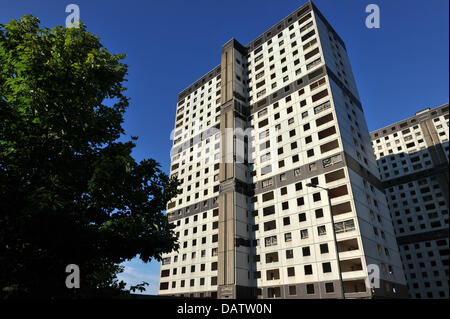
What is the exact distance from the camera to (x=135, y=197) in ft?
29.1

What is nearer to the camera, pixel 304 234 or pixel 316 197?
pixel 304 234

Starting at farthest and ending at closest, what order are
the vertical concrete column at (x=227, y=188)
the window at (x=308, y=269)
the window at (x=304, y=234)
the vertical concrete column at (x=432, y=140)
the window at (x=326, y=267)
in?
the vertical concrete column at (x=432, y=140) → the vertical concrete column at (x=227, y=188) → the window at (x=304, y=234) → the window at (x=308, y=269) → the window at (x=326, y=267)

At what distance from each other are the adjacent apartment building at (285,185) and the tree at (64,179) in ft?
66.9

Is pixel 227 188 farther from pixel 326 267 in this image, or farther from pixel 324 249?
pixel 326 267

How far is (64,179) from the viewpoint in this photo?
8109 millimetres

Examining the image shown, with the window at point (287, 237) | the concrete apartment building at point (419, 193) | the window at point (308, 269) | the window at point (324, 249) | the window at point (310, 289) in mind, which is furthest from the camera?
the concrete apartment building at point (419, 193)

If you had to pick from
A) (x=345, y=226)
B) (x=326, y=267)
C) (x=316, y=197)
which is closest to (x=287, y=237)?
(x=326, y=267)

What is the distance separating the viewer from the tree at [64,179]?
23.7 feet

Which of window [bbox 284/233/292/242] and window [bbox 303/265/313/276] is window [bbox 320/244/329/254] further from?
window [bbox 284/233/292/242]

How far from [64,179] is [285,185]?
34.0m

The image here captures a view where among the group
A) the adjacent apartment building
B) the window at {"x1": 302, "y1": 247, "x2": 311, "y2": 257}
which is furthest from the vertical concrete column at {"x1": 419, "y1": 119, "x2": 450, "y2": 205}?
the window at {"x1": 302, "y1": 247, "x2": 311, "y2": 257}

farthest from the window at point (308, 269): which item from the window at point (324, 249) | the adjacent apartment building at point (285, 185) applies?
the window at point (324, 249)
